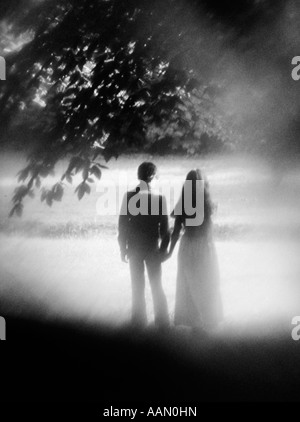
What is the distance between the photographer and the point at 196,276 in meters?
4.57

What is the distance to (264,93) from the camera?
3537 mm

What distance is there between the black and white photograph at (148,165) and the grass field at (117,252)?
69mm

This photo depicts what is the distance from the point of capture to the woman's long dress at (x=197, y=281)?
14.8 ft

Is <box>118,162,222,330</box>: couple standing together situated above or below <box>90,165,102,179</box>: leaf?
below

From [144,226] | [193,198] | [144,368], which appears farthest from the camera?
[144,226]

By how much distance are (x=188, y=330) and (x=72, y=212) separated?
16.4 ft

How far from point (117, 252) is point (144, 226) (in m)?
4.64

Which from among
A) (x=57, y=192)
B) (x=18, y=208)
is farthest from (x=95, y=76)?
(x=18, y=208)

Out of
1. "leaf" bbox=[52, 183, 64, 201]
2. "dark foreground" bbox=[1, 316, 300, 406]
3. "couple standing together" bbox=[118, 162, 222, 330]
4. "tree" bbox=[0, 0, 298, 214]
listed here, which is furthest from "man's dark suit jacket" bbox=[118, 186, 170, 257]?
"dark foreground" bbox=[1, 316, 300, 406]

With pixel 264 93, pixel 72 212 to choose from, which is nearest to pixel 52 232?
pixel 72 212

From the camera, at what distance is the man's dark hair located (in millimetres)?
4312

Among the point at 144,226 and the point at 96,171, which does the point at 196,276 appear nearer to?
the point at 144,226

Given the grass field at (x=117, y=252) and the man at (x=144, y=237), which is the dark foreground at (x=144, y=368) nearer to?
the man at (x=144, y=237)

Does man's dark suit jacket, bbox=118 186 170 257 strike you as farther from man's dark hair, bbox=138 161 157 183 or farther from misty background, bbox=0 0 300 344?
misty background, bbox=0 0 300 344
